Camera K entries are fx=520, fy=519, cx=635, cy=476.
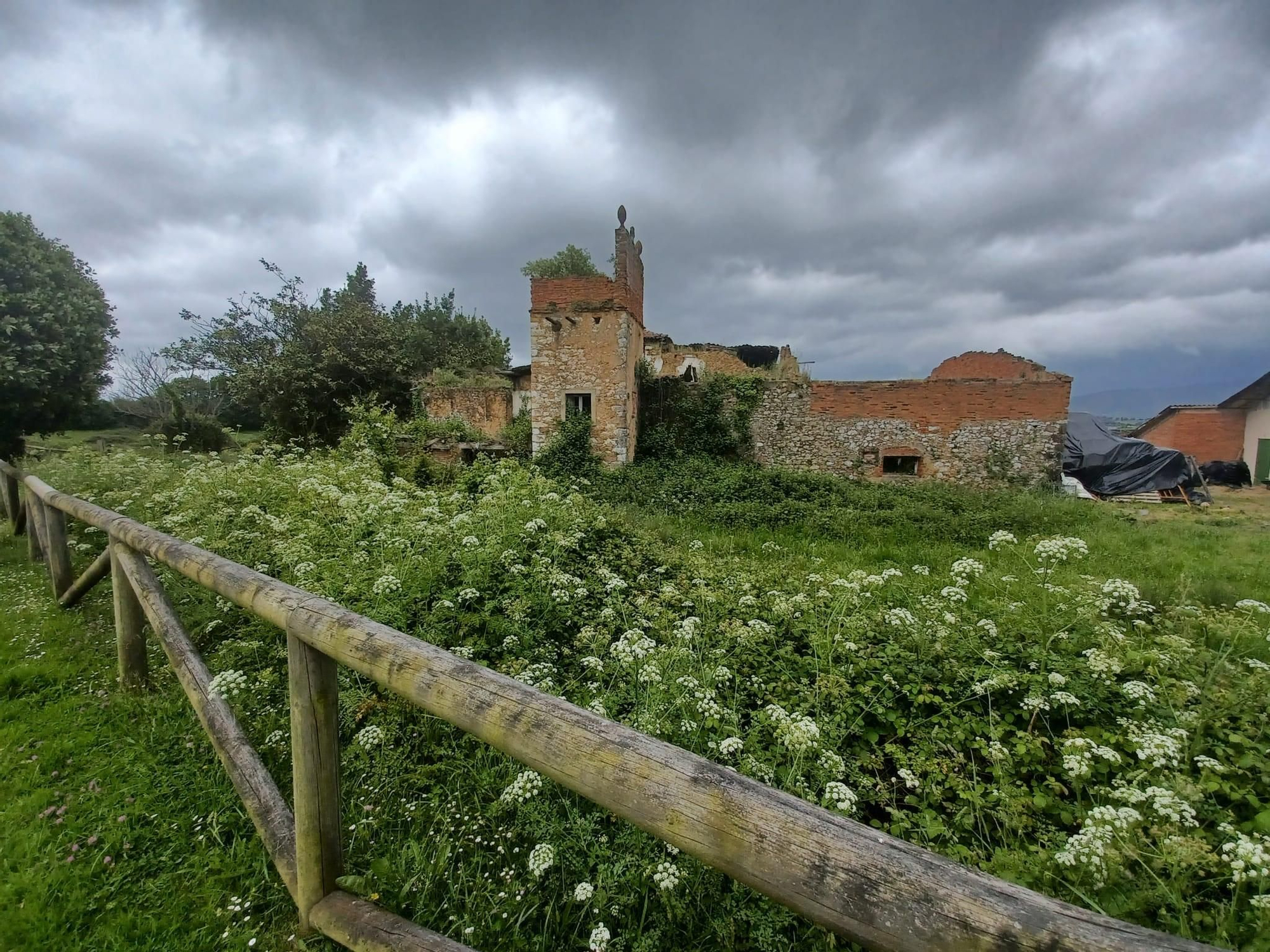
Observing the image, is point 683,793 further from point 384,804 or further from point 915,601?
point 915,601

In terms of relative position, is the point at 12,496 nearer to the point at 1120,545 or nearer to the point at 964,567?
the point at 964,567

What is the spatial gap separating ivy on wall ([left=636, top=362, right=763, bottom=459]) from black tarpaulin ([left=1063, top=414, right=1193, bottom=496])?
296 inches

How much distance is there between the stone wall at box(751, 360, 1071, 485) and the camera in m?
12.0

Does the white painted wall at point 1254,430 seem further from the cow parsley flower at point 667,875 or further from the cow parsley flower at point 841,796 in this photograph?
the cow parsley flower at point 667,875

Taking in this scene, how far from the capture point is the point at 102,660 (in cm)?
334

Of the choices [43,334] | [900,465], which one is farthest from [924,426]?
[43,334]

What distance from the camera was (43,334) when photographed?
1180 centimetres

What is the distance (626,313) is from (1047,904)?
11907mm

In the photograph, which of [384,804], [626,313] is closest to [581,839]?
[384,804]

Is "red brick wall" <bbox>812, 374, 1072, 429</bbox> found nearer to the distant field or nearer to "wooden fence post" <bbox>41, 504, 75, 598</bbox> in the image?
"wooden fence post" <bbox>41, 504, 75, 598</bbox>

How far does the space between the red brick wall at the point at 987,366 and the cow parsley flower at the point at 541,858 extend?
2154 centimetres

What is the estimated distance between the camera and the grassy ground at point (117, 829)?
1.75 metres

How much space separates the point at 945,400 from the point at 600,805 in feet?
44.6

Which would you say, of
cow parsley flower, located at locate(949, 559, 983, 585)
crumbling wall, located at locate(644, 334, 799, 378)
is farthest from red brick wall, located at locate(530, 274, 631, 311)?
cow parsley flower, located at locate(949, 559, 983, 585)
